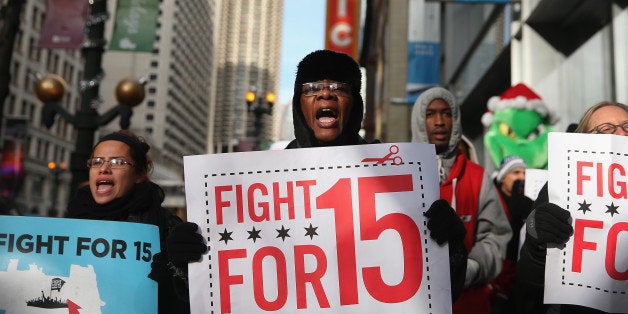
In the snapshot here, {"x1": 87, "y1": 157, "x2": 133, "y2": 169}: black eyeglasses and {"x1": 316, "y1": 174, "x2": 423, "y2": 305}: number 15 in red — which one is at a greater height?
{"x1": 87, "y1": 157, "x2": 133, "y2": 169}: black eyeglasses

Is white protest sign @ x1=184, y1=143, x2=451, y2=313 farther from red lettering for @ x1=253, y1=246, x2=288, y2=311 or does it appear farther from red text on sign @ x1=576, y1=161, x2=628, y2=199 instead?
red text on sign @ x1=576, y1=161, x2=628, y2=199

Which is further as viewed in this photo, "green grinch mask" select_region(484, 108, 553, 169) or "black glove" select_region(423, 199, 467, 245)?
"green grinch mask" select_region(484, 108, 553, 169)

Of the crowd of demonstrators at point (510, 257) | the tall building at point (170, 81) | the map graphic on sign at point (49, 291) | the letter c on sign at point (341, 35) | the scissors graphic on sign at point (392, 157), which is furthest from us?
the tall building at point (170, 81)

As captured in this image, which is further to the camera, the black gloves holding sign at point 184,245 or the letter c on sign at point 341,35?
the letter c on sign at point 341,35

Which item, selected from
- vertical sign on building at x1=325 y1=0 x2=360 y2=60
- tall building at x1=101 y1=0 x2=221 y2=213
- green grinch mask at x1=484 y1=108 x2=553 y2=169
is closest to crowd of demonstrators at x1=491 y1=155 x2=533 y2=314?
green grinch mask at x1=484 y1=108 x2=553 y2=169

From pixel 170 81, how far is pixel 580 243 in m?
120

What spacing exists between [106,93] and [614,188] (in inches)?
4418

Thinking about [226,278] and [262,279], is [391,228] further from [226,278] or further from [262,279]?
[226,278]

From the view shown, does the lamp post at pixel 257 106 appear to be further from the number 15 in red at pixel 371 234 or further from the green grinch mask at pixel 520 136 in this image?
the number 15 in red at pixel 371 234

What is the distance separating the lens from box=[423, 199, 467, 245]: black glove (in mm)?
1958

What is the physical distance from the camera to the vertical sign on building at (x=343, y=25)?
2247cm

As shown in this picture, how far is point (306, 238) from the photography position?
6.73ft

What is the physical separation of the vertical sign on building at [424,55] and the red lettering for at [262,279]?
474 inches

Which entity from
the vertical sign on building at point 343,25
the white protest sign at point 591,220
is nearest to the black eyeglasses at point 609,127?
the white protest sign at point 591,220
